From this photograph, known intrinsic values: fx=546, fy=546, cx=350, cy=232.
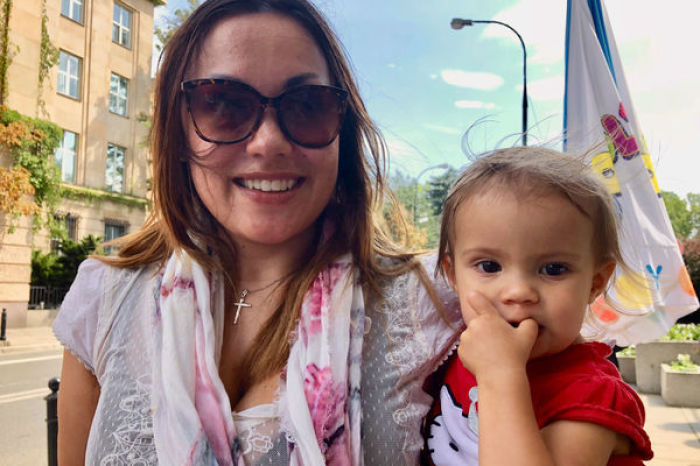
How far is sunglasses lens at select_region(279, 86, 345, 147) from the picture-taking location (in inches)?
64.2

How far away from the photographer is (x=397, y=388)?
152 cm

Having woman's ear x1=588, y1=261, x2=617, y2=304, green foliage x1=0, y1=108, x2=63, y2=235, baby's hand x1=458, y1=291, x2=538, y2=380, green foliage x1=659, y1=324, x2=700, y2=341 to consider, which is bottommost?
green foliage x1=659, y1=324, x2=700, y2=341

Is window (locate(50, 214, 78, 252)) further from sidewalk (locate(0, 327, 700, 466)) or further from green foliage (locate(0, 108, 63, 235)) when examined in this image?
sidewalk (locate(0, 327, 700, 466))

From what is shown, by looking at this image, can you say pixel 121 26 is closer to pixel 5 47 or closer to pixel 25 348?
pixel 5 47

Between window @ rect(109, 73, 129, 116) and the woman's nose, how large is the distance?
24446 millimetres

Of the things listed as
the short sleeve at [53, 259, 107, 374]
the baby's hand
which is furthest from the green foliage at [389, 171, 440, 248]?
the short sleeve at [53, 259, 107, 374]

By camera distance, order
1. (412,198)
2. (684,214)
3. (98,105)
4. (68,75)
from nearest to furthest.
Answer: (412,198) → (68,75) → (98,105) → (684,214)

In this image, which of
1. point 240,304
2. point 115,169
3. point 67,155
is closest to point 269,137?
point 240,304

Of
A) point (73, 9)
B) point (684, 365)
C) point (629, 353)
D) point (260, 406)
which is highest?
point (73, 9)

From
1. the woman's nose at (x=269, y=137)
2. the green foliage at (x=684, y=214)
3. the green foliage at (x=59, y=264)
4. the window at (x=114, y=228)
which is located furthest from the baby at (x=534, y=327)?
the green foliage at (x=684, y=214)

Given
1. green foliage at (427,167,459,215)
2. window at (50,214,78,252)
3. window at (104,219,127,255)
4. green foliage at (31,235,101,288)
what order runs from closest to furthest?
1. green foliage at (427,167,459,215)
2. green foliage at (31,235,101,288)
3. window at (50,214,78,252)
4. window at (104,219,127,255)

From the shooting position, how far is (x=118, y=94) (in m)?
24.0

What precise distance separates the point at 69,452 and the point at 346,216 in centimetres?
115

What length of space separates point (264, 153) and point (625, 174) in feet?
9.06
